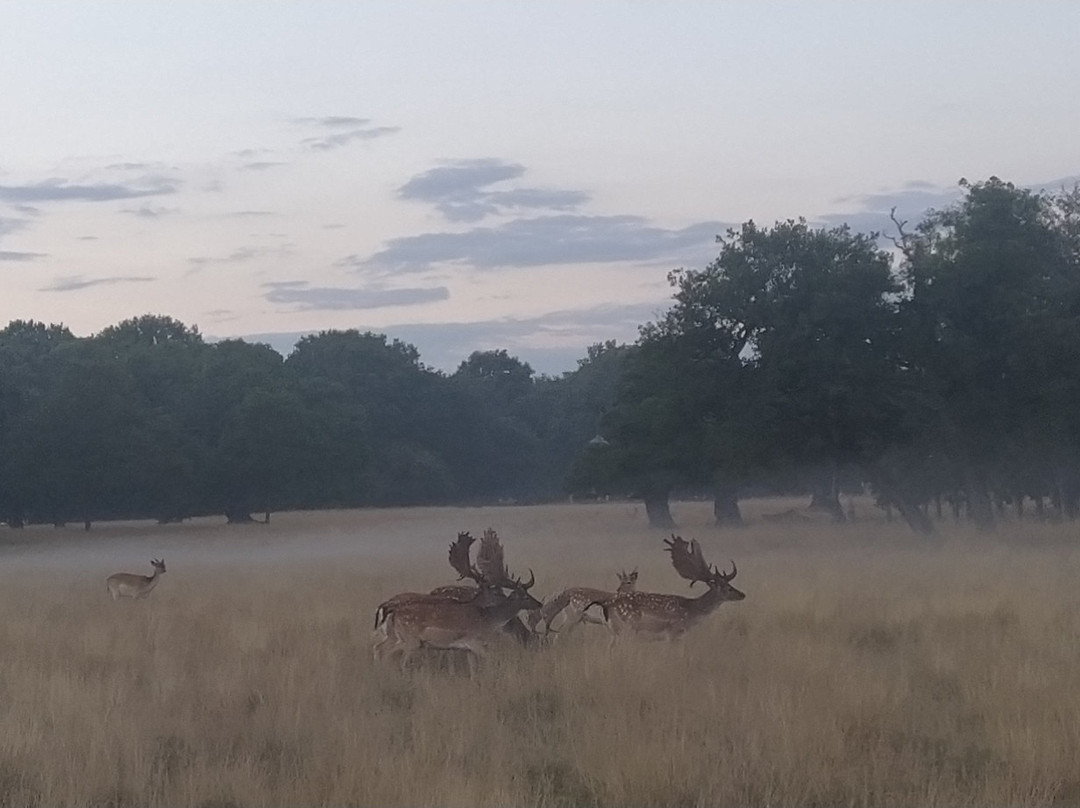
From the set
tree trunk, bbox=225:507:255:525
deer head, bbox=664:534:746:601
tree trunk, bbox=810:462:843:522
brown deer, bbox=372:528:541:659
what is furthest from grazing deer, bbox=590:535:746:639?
tree trunk, bbox=225:507:255:525

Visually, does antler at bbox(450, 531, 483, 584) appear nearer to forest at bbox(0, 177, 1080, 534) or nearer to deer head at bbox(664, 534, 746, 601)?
deer head at bbox(664, 534, 746, 601)

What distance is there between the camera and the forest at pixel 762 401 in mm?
28578

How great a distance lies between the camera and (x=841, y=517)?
136ft

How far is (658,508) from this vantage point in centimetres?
A: 4450

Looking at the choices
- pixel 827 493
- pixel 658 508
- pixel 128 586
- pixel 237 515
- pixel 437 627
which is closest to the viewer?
pixel 437 627

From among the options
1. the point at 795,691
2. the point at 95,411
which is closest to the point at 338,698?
the point at 795,691

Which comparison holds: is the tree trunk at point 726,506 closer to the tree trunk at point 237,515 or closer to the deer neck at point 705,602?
the tree trunk at point 237,515

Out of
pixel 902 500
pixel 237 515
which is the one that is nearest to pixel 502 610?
pixel 902 500

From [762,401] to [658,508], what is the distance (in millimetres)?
15966

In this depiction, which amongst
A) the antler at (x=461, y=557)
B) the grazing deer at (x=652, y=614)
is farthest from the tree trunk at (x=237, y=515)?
the grazing deer at (x=652, y=614)

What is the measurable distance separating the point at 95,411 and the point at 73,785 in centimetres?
4372

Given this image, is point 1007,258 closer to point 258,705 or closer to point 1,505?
point 258,705

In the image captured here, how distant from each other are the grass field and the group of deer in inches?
10.9

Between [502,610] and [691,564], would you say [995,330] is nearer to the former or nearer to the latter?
[691,564]
